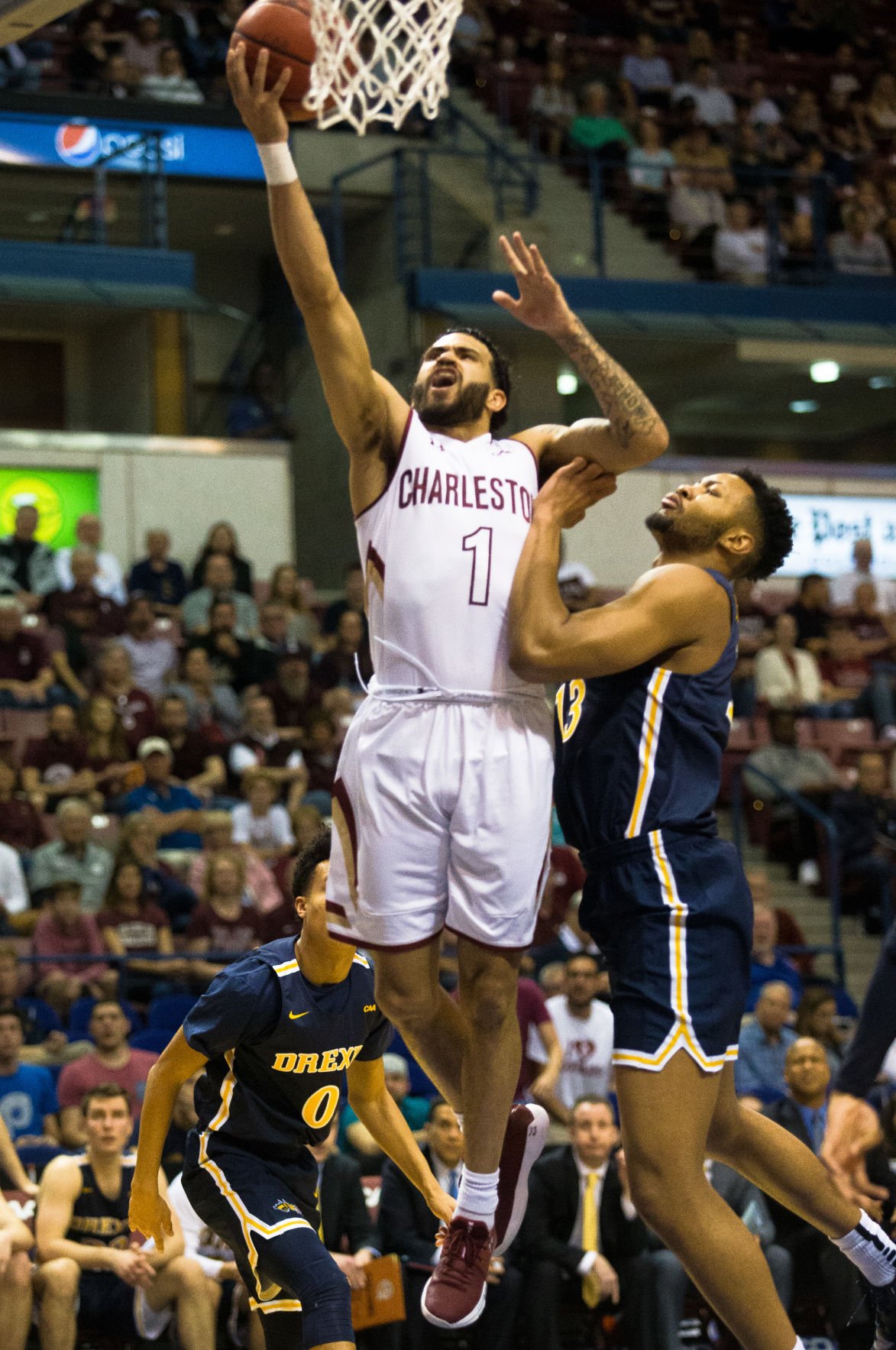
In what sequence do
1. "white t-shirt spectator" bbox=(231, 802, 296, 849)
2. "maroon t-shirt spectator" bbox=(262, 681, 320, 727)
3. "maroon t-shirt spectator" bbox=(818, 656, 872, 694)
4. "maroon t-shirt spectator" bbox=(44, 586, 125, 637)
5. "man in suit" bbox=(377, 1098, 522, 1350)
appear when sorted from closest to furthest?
1. "man in suit" bbox=(377, 1098, 522, 1350)
2. "white t-shirt spectator" bbox=(231, 802, 296, 849)
3. "maroon t-shirt spectator" bbox=(262, 681, 320, 727)
4. "maroon t-shirt spectator" bbox=(44, 586, 125, 637)
5. "maroon t-shirt spectator" bbox=(818, 656, 872, 694)

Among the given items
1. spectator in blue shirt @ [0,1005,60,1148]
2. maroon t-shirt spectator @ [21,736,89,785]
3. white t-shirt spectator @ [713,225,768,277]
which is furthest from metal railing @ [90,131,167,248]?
spectator in blue shirt @ [0,1005,60,1148]

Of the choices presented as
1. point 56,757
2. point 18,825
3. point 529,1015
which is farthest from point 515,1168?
point 56,757

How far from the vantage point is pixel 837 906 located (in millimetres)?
13016

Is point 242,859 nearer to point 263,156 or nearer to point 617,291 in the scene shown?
point 263,156

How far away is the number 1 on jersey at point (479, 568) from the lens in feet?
16.1

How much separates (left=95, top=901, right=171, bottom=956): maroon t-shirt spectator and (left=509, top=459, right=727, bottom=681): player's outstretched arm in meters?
6.43

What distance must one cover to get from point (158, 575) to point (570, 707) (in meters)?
10.2

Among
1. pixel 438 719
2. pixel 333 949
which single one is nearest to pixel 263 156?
pixel 438 719

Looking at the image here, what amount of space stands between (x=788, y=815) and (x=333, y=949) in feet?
30.6

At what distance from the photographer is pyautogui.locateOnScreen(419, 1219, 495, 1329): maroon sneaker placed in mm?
4934

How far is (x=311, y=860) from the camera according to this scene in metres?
5.97

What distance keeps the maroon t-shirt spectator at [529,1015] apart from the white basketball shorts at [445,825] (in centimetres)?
507

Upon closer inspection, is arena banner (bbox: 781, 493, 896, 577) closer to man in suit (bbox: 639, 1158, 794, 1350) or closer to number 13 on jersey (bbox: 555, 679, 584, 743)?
man in suit (bbox: 639, 1158, 794, 1350)

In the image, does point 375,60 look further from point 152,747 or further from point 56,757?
point 56,757
